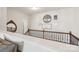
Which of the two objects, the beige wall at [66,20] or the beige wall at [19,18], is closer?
the beige wall at [66,20]

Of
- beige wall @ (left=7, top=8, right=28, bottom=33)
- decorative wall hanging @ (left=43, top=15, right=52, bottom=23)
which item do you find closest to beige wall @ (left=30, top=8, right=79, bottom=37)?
decorative wall hanging @ (left=43, top=15, right=52, bottom=23)

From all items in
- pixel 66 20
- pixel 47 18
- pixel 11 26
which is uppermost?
pixel 47 18

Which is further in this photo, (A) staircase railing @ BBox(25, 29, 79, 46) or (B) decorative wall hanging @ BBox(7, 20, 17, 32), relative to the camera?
(B) decorative wall hanging @ BBox(7, 20, 17, 32)

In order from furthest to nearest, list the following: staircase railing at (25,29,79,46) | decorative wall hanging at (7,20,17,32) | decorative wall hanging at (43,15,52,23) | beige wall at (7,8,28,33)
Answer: beige wall at (7,8,28,33)
decorative wall hanging at (7,20,17,32)
decorative wall hanging at (43,15,52,23)
staircase railing at (25,29,79,46)

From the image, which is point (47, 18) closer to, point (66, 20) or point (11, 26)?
point (66, 20)

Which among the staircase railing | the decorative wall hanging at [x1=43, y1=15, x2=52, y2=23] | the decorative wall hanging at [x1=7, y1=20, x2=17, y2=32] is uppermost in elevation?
the decorative wall hanging at [x1=43, y1=15, x2=52, y2=23]

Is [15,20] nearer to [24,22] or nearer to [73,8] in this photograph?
[24,22]

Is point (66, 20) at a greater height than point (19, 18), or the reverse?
point (19, 18)

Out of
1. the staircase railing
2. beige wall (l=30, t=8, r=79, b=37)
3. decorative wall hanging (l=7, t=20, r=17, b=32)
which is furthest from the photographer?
decorative wall hanging (l=7, t=20, r=17, b=32)

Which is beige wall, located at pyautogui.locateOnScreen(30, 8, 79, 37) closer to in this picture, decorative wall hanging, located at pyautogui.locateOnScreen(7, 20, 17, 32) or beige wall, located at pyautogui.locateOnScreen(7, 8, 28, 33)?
beige wall, located at pyautogui.locateOnScreen(7, 8, 28, 33)

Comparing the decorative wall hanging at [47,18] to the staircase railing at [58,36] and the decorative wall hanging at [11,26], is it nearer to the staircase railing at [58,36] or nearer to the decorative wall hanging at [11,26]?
the staircase railing at [58,36]

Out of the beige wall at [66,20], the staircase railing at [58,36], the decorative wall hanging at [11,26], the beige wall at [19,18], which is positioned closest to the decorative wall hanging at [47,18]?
the beige wall at [66,20]

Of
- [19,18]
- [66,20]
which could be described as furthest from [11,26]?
[66,20]
